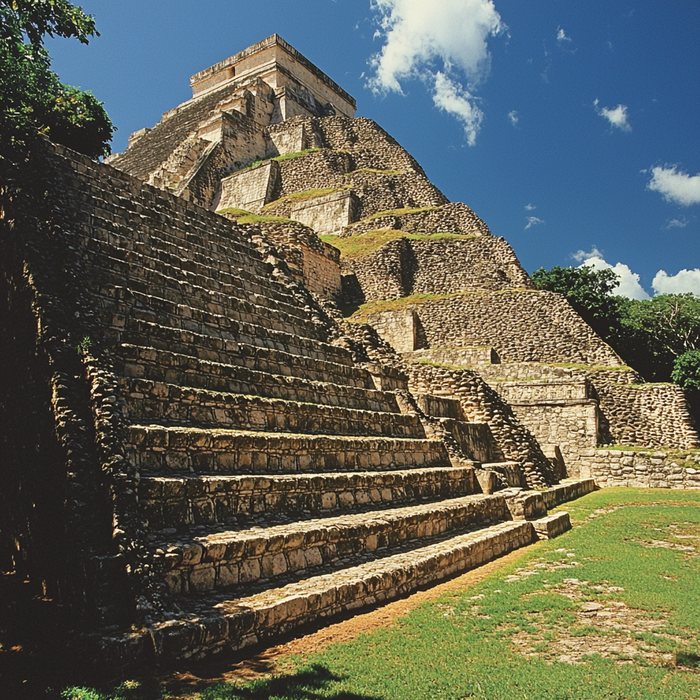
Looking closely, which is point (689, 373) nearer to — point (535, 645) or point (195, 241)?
point (195, 241)

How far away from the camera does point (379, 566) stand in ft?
18.4

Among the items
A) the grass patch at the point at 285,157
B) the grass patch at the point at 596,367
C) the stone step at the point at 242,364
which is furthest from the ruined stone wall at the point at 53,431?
the grass patch at the point at 285,157

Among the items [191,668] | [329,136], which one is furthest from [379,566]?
[329,136]

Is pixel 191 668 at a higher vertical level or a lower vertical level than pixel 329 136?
lower

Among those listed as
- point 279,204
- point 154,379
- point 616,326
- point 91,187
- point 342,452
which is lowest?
point 342,452

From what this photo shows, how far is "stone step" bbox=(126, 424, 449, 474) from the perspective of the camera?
5219mm

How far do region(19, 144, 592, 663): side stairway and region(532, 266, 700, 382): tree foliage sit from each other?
14.4 meters

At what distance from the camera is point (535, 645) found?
423 centimetres

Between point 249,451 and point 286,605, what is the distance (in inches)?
77.9

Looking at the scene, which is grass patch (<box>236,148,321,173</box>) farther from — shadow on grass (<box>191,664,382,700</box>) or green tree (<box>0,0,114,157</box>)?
shadow on grass (<box>191,664,382,700</box>)

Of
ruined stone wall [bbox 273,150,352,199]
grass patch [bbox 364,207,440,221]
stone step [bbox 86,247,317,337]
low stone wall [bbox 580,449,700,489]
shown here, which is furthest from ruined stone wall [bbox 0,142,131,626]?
ruined stone wall [bbox 273,150,352,199]

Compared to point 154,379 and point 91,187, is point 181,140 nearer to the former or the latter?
point 91,187

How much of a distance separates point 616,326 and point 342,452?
20241 mm

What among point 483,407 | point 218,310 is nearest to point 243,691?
point 218,310
